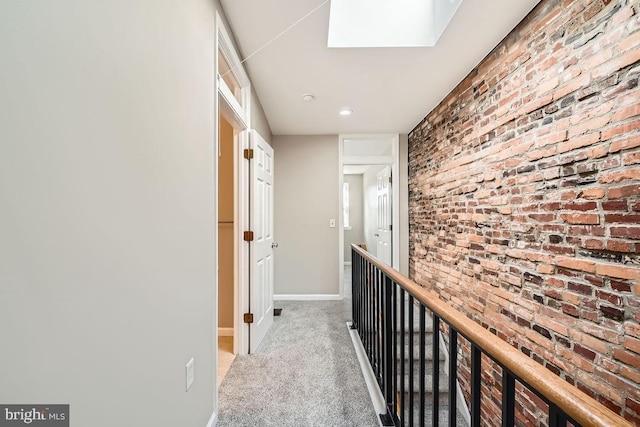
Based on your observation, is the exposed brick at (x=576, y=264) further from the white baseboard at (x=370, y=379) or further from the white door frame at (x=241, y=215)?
the white door frame at (x=241, y=215)

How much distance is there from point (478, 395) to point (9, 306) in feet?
3.63

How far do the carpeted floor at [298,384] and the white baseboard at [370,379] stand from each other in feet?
0.13

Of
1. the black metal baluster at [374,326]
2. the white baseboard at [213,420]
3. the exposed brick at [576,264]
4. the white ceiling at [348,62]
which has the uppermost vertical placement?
the white ceiling at [348,62]

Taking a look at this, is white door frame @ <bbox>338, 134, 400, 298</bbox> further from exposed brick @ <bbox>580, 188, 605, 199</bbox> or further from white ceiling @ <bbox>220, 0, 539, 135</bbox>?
exposed brick @ <bbox>580, 188, 605, 199</bbox>

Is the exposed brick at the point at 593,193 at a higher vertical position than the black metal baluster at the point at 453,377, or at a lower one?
higher

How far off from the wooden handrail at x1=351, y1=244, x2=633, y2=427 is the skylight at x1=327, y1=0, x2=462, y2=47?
6.17 ft

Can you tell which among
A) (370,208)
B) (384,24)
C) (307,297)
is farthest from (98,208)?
(370,208)

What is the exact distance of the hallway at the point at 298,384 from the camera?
173 cm

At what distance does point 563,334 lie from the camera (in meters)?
1.44

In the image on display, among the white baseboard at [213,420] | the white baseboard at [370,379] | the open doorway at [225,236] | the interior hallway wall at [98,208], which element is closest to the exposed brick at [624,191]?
the white baseboard at [370,379]

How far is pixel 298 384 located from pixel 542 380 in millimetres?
1826

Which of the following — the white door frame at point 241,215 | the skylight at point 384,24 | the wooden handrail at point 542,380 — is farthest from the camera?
the white door frame at point 241,215

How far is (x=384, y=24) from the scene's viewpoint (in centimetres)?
202

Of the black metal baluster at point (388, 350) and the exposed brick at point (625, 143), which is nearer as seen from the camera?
the exposed brick at point (625, 143)
